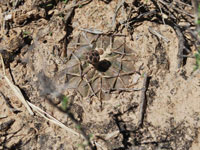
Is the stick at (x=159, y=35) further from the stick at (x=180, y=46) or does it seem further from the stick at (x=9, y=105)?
the stick at (x=9, y=105)

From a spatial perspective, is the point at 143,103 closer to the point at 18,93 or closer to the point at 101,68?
the point at 101,68

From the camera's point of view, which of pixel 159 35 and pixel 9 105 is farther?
pixel 159 35

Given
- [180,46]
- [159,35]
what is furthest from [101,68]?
[180,46]

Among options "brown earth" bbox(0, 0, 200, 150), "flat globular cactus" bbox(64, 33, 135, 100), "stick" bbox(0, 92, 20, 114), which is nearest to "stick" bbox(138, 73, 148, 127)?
"brown earth" bbox(0, 0, 200, 150)

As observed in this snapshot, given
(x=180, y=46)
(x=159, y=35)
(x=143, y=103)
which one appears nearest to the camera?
(x=143, y=103)

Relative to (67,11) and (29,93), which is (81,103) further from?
(67,11)

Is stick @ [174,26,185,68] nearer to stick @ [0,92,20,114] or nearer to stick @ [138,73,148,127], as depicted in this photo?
stick @ [138,73,148,127]
